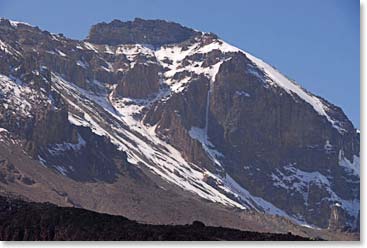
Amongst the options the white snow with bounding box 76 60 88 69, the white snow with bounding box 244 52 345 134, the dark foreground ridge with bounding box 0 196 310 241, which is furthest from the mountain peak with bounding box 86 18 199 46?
the dark foreground ridge with bounding box 0 196 310 241

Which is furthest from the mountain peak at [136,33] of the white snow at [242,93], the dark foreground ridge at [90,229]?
the dark foreground ridge at [90,229]

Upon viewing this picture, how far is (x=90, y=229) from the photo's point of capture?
522 inches

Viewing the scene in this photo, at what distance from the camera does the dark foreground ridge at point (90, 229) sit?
39.6ft

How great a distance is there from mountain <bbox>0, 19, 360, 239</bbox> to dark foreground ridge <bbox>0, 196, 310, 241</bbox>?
8629cm

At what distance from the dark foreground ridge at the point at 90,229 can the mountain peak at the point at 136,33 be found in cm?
17591

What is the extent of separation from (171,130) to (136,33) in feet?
143

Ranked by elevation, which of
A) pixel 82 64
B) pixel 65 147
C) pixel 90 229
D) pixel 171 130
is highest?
pixel 82 64

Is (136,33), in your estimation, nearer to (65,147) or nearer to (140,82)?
(140,82)

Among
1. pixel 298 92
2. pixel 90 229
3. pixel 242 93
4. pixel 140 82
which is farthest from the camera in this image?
pixel 140 82

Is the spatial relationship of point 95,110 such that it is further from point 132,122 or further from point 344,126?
point 344,126

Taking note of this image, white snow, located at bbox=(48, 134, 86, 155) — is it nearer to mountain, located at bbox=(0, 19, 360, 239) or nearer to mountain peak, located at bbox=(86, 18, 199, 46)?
mountain, located at bbox=(0, 19, 360, 239)

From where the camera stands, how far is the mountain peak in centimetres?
19175

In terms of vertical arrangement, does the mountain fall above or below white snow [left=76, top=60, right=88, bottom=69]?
below

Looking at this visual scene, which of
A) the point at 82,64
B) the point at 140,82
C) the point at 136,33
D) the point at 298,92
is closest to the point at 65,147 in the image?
the point at 140,82
